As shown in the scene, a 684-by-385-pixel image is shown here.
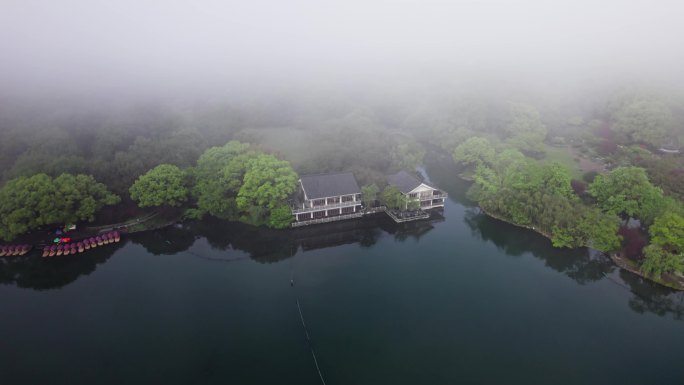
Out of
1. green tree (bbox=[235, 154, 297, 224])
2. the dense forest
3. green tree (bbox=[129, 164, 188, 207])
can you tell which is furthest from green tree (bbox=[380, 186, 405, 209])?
green tree (bbox=[129, 164, 188, 207])

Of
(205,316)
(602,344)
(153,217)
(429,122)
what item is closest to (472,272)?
(602,344)

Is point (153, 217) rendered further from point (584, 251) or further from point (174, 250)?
point (584, 251)

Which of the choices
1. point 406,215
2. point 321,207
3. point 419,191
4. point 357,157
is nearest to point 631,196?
point 419,191

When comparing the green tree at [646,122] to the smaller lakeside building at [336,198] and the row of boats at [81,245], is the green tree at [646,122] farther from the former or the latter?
the row of boats at [81,245]

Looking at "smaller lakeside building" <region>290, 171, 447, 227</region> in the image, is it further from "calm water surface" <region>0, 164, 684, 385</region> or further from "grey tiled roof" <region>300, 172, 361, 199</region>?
"calm water surface" <region>0, 164, 684, 385</region>

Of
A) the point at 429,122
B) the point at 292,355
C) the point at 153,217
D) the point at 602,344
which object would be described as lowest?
the point at 602,344

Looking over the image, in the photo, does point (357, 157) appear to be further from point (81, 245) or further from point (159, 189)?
point (81, 245)
